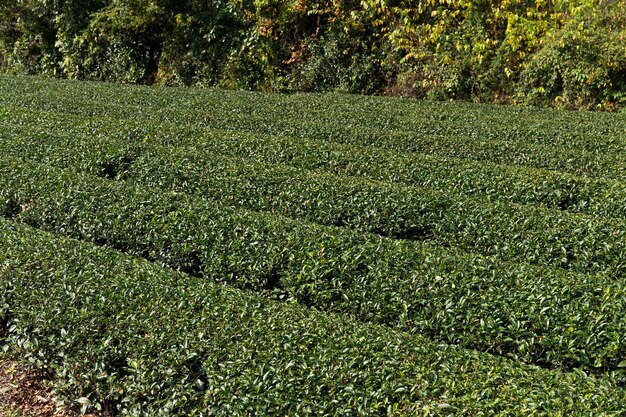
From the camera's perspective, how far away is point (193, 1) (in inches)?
898

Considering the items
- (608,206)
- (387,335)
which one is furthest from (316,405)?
(608,206)

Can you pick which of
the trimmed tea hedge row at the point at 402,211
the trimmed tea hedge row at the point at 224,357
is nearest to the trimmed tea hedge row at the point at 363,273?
the trimmed tea hedge row at the point at 402,211

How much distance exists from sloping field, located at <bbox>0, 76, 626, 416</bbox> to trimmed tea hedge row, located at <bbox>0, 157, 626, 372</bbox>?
0.06 feet

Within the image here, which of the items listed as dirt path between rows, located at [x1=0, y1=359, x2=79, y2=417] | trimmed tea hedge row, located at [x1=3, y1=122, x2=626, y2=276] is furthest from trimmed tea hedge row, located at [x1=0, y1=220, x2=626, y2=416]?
trimmed tea hedge row, located at [x1=3, y1=122, x2=626, y2=276]

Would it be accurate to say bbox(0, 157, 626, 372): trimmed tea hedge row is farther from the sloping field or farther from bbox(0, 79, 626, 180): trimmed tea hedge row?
bbox(0, 79, 626, 180): trimmed tea hedge row

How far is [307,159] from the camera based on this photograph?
32.7 ft

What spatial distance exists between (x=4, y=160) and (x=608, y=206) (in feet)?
24.1

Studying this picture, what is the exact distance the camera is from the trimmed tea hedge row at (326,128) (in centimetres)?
1011

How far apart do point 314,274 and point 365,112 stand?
28.5 feet

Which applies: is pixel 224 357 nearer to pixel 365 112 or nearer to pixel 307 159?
pixel 307 159

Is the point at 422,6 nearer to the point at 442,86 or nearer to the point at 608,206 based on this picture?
the point at 442,86

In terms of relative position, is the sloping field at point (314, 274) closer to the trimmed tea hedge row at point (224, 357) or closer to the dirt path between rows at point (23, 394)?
the trimmed tea hedge row at point (224, 357)

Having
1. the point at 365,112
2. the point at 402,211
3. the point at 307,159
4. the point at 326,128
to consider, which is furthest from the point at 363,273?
the point at 365,112

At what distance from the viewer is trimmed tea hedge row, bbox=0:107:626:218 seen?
841 cm
